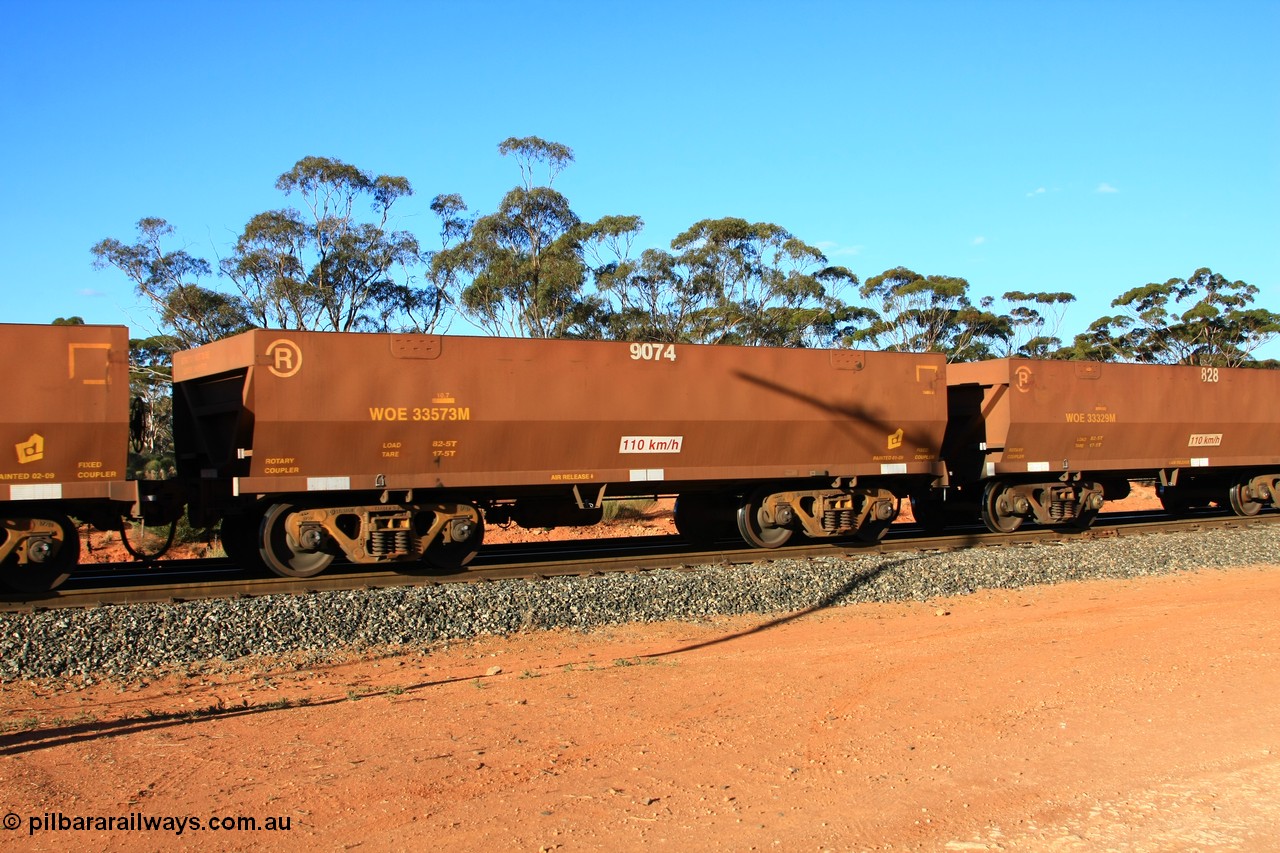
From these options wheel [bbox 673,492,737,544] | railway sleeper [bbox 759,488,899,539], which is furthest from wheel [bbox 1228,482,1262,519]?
wheel [bbox 673,492,737,544]

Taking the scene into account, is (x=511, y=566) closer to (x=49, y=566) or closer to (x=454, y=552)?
(x=454, y=552)

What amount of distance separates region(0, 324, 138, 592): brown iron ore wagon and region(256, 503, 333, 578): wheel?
1.51 m

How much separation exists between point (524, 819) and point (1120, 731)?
3.67m

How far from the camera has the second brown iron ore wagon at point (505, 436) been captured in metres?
11.7

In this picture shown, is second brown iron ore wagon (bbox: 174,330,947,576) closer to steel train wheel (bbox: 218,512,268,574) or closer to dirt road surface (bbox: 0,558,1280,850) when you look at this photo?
steel train wheel (bbox: 218,512,268,574)

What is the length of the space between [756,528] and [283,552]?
6.46m

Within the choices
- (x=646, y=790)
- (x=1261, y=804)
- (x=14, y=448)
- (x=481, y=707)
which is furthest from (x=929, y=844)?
Result: (x=14, y=448)

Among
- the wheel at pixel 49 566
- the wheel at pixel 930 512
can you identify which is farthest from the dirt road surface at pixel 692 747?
the wheel at pixel 930 512

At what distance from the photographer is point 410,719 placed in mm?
6543

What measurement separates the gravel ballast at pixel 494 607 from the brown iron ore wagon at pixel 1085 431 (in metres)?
2.86

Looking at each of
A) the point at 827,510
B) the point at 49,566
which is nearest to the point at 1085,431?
the point at 827,510

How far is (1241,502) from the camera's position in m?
20.3

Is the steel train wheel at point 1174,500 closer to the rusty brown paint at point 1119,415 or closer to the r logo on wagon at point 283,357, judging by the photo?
the rusty brown paint at point 1119,415

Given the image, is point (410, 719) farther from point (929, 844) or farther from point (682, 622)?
point (682, 622)
